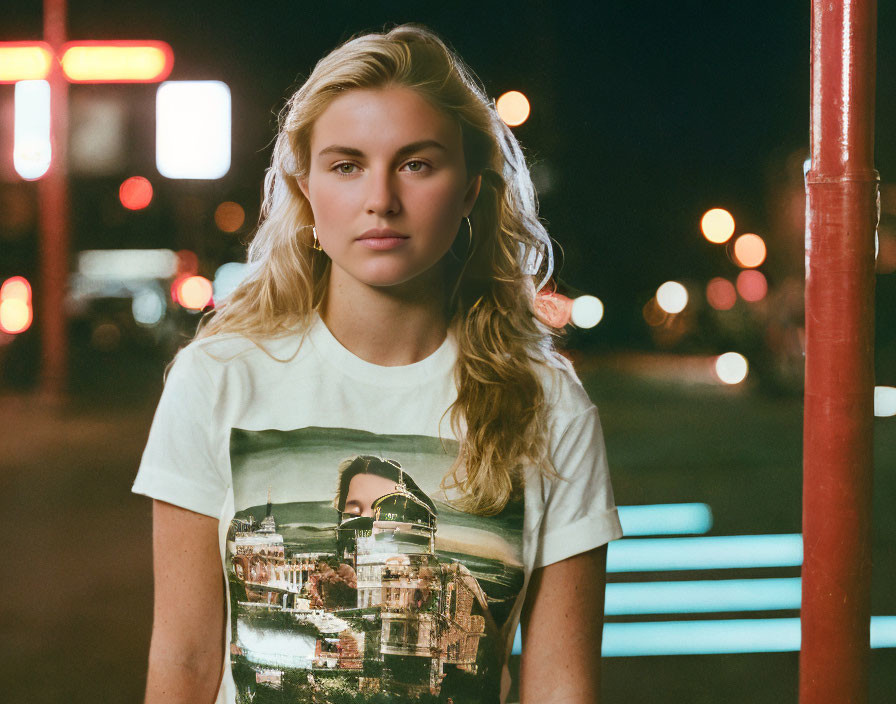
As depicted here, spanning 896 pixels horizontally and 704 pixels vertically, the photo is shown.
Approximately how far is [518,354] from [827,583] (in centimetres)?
61

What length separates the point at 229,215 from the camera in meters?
42.4

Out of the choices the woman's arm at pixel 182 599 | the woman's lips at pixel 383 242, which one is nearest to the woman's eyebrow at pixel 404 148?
the woman's lips at pixel 383 242

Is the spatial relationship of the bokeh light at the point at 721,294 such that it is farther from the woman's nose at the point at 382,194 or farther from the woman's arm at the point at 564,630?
the woman's nose at the point at 382,194

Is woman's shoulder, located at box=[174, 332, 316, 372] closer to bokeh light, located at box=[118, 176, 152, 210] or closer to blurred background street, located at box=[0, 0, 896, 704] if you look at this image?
blurred background street, located at box=[0, 0, 896, 704]

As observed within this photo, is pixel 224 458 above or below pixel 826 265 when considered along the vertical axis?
below

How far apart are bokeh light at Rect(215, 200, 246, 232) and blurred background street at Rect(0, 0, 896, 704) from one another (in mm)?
246

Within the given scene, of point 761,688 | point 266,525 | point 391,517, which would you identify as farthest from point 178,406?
point 761,688

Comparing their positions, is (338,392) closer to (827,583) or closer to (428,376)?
(428,376)

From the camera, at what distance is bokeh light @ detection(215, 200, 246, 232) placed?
35.9 metres

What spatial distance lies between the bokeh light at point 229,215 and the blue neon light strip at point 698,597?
30.8m

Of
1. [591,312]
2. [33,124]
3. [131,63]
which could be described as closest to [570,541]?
[131,63]

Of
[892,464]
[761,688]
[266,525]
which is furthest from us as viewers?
[892,464]

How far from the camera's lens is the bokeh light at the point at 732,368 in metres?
19.4

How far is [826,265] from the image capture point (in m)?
1.77
